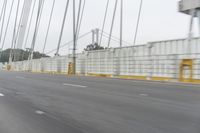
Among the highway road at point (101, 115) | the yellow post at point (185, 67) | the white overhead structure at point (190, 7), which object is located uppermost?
the white overhead structure at point (190, 7)

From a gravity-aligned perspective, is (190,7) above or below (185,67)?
above

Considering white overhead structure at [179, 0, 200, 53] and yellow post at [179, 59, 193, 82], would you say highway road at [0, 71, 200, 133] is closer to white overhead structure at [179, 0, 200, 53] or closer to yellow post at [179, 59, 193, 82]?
yellow post at [179, 59, 193, 82]

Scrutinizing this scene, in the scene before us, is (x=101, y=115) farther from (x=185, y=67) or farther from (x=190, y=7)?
(x=190, y=7)

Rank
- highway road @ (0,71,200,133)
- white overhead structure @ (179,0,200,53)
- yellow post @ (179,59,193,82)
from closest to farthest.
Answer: highway road @ (0,71,200,133), yellow post @ (179,59,193,82), white overhead structure @ (179,0,200,53)

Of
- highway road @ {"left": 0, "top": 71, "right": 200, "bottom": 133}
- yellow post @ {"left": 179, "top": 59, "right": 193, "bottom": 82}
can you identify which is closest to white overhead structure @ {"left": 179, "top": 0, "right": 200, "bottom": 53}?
yellow post @ {"left": 179, "top": 59, "right": 193, "bottom": 82}

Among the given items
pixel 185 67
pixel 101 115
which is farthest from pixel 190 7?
pixel 101 115

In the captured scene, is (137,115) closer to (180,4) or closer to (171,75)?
(171,75)

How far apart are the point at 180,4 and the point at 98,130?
34.2 meters

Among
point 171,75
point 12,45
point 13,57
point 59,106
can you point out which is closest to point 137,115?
point 59,106

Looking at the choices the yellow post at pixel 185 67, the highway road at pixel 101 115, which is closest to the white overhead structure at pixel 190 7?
the yellow post at pixel 185 67

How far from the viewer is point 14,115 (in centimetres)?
1017

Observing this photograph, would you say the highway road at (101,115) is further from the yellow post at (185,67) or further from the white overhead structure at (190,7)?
the white overhead structure at (190,7)

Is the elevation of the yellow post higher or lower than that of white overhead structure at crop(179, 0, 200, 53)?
lower

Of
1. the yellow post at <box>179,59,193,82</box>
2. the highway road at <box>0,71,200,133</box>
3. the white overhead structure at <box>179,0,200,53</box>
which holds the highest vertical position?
the white overhead structure at <box>179,0,200,53</box>
